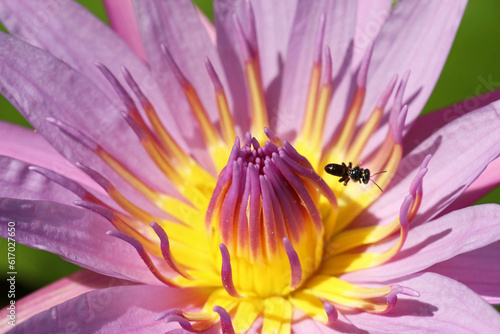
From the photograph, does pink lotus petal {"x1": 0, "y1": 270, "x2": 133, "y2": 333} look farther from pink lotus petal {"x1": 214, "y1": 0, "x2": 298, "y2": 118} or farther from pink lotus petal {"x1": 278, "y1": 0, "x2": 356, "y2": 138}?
pink lotus petal {"x1": 278, "y1": 0, "x2": 356, "y2": 138}

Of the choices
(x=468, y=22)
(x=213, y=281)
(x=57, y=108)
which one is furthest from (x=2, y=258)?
(x=468, y=22)

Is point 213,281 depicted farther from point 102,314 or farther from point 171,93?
point 171,93

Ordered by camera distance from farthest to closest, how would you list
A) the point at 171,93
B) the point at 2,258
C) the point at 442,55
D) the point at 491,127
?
the point at 2,258 → the point at 171,93 → the point at 442,55 → the point at 491,127

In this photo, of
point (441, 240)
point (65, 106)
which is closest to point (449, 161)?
point (441, 240)

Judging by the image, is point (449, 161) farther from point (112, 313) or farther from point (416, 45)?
point (112, 313)

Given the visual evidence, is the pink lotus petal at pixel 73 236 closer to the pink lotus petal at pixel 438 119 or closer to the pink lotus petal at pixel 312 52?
the pink lotus petal at pixel 312 52

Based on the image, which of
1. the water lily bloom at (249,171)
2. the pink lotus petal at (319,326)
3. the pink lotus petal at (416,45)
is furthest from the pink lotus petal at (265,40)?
the pink lotus petal at (319,326)
